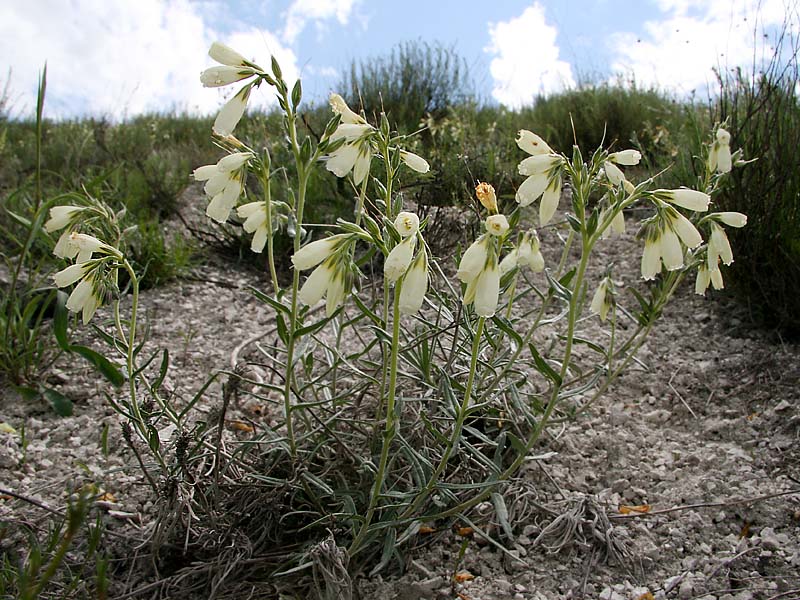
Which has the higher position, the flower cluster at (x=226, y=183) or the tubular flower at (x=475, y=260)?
the flower cluster at (x=226, y=183)

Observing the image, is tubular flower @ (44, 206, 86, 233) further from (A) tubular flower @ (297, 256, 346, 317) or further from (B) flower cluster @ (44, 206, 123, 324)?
(A) tubular flower @ (297, 256, 346, 317)

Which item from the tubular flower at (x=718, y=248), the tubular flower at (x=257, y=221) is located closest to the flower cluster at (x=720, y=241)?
the tubular flower at (x=718, y=248)

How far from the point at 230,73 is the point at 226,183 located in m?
0.22

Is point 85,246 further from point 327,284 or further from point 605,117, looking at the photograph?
point 605,117

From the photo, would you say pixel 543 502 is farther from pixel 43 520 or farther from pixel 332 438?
pixel 43 520

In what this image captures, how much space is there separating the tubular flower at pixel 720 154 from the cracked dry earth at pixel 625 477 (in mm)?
683

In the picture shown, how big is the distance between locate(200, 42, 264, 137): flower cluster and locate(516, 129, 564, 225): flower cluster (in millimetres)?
572

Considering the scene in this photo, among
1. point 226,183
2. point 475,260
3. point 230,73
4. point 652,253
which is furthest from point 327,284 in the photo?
point 652,253

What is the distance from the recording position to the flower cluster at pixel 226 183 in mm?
1332

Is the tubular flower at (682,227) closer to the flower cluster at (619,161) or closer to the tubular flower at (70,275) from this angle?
the flower cluster at (619,161)

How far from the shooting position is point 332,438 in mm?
1762

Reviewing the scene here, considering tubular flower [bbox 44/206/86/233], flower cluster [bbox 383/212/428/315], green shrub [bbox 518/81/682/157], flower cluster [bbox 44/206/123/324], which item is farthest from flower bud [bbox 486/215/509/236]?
green shrub [bbox 518/81/682/157]

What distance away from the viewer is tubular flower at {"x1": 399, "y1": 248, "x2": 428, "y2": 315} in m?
1.08

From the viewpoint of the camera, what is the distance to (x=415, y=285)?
1087 mm
